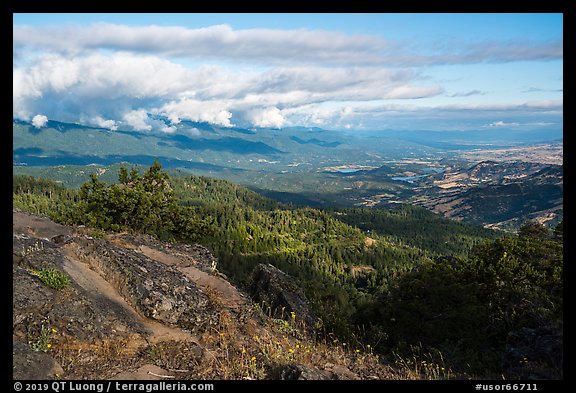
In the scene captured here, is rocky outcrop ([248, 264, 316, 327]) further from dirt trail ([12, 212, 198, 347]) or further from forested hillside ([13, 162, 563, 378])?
dirt trail ([12, 212, 198, 347])

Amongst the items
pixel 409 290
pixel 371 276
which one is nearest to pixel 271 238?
pixel 371 276

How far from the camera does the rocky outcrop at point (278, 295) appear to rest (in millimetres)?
18325

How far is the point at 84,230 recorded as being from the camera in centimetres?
2223

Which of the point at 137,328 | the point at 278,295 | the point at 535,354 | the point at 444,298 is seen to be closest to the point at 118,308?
the point at 137,328

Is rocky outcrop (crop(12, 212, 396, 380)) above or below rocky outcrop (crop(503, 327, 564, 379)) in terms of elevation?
above

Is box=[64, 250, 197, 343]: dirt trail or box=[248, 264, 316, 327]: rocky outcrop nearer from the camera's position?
box=[64, 250, 197, 343]: dirt trail

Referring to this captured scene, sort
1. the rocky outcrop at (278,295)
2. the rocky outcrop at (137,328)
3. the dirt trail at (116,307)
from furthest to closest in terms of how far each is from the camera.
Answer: the rocky outcrop at (278,295) < the dirt trail at (116,307) < the rocky outcrop at (137,328)

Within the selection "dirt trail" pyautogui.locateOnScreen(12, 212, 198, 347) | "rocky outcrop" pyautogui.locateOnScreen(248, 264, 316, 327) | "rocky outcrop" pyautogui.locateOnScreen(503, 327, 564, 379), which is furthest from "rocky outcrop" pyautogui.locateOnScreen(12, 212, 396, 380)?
"rocky outcrop" pyautogui.locateOnScreen(503, 327, 564, 379)

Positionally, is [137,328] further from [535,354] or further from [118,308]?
[535,354]

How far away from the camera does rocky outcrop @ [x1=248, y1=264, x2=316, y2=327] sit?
1833 centimetres

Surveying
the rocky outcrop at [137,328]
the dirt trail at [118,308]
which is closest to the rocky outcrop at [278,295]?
the rocky outcrop at [137,328]

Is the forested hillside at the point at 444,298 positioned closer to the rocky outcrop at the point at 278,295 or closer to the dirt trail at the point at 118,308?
the rocky outcrop at the point at 278,295

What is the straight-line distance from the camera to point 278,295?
789 inches

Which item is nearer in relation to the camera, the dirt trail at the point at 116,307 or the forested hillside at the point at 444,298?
the dirt trail at the point at 116,307
